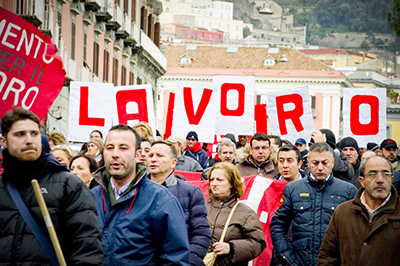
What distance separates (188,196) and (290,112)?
8072 mm

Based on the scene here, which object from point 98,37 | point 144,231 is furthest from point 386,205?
point 98,37

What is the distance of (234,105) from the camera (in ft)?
51.9

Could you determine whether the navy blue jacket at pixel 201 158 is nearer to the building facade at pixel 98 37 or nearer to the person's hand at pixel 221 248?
the person's hand at pixel 221 248

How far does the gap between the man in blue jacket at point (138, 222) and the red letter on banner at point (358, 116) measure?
9.71 m

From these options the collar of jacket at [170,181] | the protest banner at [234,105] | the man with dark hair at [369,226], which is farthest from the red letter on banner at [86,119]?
the man with dark hair at [369,226]

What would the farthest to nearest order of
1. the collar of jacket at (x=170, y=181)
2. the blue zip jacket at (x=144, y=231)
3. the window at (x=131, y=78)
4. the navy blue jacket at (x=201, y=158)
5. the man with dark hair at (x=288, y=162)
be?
the window at (x=131, y=78), the navy blue jacket at (x=201, y=158), the man with dark hair at (x=288, y=162), the collar of jacket at (x=170, y=181), the blue zip jacket at (x=144, y=231)

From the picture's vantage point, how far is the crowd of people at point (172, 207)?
17.3 feet

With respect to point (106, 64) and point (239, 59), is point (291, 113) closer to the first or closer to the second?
point (106, 64)

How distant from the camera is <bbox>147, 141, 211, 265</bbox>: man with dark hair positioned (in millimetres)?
7320

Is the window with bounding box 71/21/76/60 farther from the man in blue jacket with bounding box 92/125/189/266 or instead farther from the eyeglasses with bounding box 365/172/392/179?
the man in blue jacket with bounding box 92/125/189/266

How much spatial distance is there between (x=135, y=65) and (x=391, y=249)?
1337 inches

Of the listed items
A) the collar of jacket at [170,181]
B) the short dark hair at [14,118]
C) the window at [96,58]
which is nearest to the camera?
the short dark hair at [14,118]

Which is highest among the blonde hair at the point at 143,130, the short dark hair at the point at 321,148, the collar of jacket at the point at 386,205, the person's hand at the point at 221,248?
the blonde hair at the point at 143,130

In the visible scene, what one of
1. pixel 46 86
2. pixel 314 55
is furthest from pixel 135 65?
pixel 314 55
